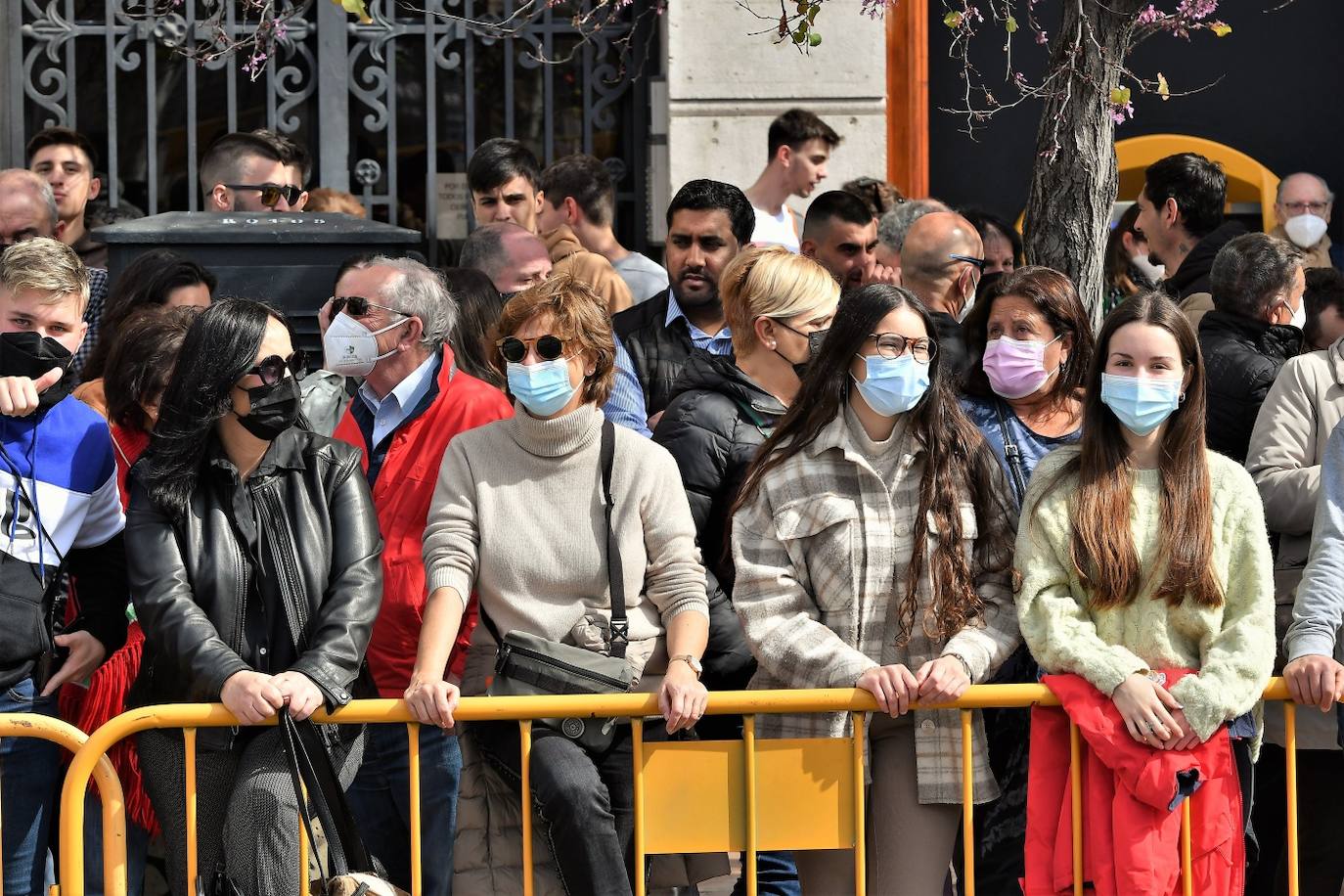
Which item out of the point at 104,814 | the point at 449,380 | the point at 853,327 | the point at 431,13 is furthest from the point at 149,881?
the point at 431,13

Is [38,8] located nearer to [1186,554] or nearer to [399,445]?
[399,445]

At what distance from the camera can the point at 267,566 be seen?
4582 millimetres

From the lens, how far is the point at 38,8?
926 centimetres

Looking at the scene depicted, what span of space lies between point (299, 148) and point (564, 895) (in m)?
4.95

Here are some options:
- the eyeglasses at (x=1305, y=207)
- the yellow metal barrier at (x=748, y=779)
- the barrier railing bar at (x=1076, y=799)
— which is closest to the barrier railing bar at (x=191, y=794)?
the yellow metal barrier at (x=748, y=779)

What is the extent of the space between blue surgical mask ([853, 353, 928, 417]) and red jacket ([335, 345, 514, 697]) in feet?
3.69

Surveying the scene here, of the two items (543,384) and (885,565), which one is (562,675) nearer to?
(543,384)

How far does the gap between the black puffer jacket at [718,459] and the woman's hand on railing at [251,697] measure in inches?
49.1

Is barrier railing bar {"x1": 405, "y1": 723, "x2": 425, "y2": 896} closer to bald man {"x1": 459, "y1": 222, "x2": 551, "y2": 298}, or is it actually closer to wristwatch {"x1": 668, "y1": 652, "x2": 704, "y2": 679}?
wristwatch {"x1": 668, "y1": 652, "x2": 704, "y2": 679}

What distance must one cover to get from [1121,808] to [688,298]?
9.12ft


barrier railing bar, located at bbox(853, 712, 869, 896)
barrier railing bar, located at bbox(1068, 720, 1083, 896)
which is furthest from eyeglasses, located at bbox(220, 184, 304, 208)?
barrier railing bar, located at bbox(1068, 720, 1083, 896)

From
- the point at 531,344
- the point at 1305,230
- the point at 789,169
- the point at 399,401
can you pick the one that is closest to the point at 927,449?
the point at 531,344

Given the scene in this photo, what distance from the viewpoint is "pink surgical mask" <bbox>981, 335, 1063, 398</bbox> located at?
5309 millimetres

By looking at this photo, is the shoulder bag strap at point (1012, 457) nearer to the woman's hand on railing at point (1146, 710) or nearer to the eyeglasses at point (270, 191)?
the woman's hand on railing at point (1146, 710)
